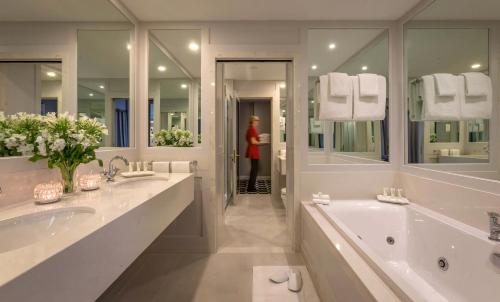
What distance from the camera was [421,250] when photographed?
179cm

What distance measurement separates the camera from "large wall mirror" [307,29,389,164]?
7.73 ft

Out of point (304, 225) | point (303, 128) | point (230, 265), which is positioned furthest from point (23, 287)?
point (303, 128)

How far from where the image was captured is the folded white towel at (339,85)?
232cm

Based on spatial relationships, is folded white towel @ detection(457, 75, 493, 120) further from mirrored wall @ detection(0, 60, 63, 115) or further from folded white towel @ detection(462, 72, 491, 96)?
mirrored wall @ detection(0, 60, 63, 115)

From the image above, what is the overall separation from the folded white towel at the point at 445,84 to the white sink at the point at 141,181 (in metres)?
2.31

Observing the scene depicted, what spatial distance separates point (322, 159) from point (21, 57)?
7.73ft

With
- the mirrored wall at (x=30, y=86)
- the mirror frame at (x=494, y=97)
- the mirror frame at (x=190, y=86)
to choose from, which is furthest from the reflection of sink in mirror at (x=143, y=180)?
the mirror frame at (x=494, y=97)

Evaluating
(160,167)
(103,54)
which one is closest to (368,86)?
(160,167)

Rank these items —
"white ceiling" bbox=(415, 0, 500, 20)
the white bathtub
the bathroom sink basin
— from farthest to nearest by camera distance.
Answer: "white ceiling" bbox=(415, 0, 500, 20) → the white bathtub → the bathroom sink basin

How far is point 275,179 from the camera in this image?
14.1 ft

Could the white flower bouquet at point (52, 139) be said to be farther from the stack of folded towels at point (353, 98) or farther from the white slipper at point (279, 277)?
the stack of folded towels at point (353, 98)

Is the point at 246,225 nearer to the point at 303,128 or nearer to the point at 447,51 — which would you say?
the point at 303,128

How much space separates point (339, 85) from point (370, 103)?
0.37 m

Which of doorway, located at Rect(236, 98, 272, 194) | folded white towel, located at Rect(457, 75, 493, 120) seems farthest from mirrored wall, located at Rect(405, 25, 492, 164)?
doorway, located at Rect(236, 98, 272, 194)
